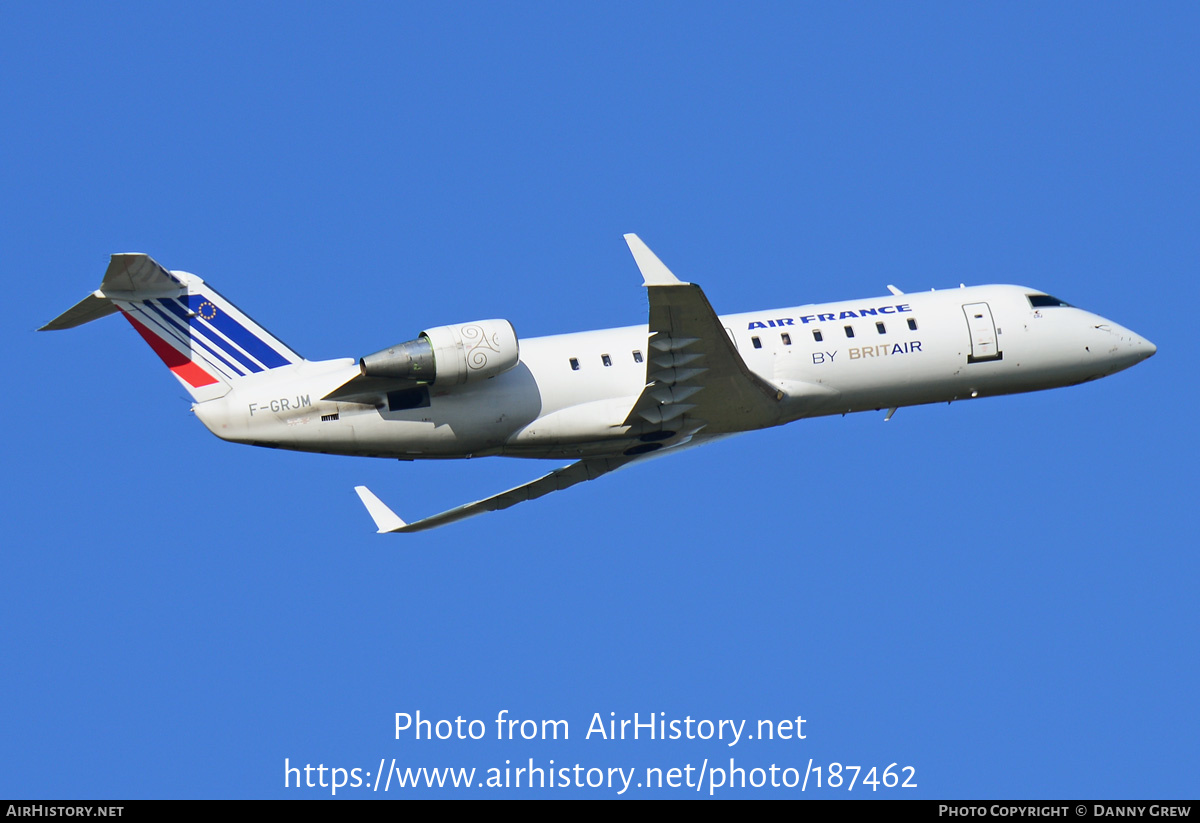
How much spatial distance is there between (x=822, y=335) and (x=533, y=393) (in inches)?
238

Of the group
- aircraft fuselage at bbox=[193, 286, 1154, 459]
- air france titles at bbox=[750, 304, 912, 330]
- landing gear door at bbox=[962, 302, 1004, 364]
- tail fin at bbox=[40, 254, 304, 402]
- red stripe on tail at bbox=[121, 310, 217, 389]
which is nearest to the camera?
tail fin at bbox=[40, 254, 304, 402]

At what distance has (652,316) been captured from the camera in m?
26.8

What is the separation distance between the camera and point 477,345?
27.1 m

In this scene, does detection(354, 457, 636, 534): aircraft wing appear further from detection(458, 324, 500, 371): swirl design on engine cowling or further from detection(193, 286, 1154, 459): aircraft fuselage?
detection(458, 324, 500, 371): swirl design on engine cowling

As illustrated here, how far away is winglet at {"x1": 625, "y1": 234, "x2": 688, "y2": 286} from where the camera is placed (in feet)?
83.9

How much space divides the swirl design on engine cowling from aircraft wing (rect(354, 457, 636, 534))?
215 inches

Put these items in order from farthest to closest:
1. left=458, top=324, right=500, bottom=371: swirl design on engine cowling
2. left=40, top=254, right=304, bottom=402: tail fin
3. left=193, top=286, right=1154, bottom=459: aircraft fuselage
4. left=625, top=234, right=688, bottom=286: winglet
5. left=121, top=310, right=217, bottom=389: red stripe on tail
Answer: left=121, top=310, right=217, bottom=389: red stripe on tail
left=193, top=286, right=1154, bottom=459: aircraft fuselage
left=40, top=254, right=304, bottom=402: tail fin
left=458, top=324, right=500, bottom=371: swirl design on engine cowling
left=625, top=234, right=688, bottom=286: winglet

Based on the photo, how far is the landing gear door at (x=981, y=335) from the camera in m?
31.1

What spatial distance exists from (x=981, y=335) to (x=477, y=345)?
1089 centimetres

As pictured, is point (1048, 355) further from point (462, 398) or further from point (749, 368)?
point (462, 398)

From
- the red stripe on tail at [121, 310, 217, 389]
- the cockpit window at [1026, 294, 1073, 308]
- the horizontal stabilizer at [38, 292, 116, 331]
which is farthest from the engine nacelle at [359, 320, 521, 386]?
the cockpit window at [1026, 294, 1073, 308]
